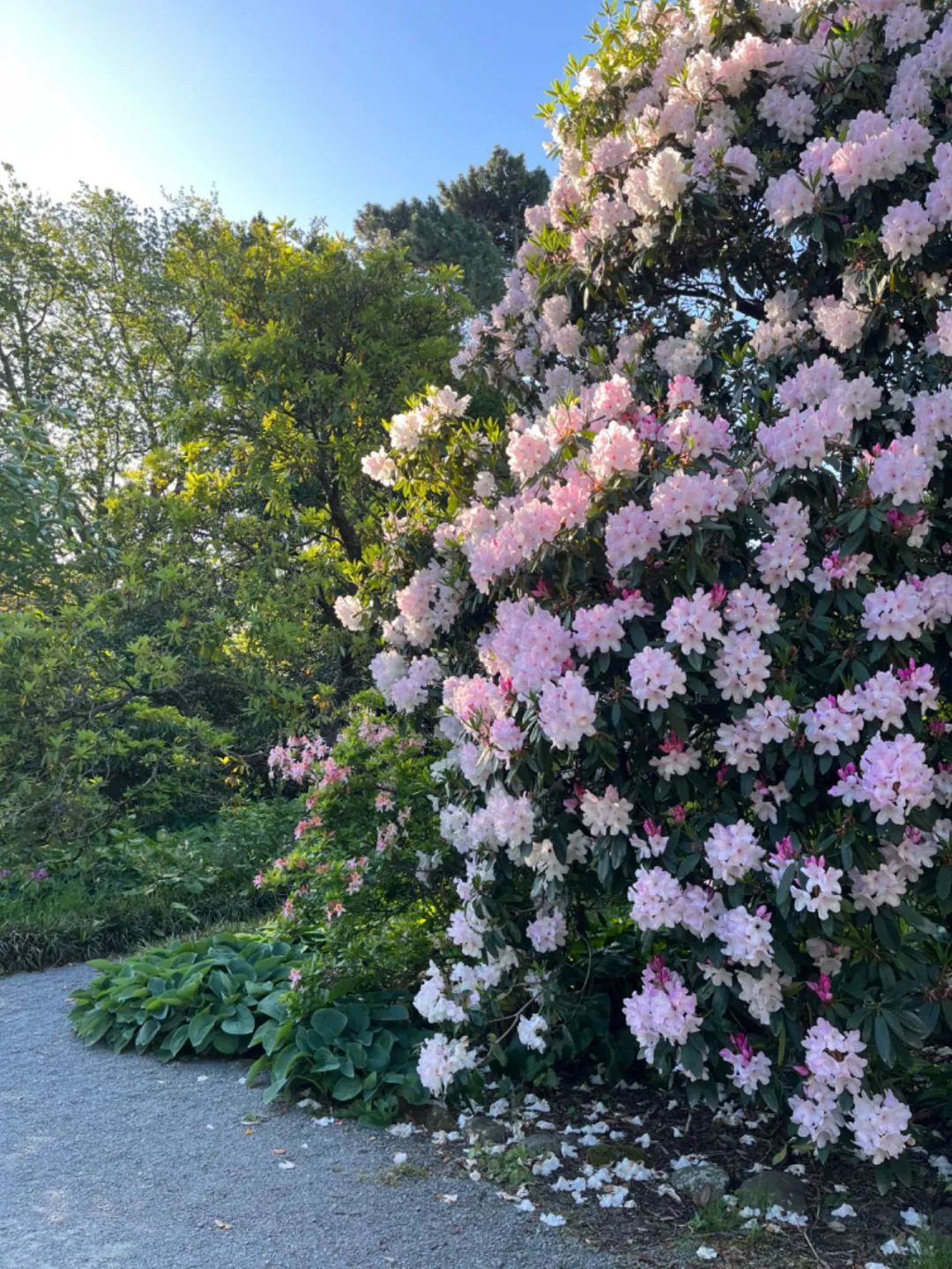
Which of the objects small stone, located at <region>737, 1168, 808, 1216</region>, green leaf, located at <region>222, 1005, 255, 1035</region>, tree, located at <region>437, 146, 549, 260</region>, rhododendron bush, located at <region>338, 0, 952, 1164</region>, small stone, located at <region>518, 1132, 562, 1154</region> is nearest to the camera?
rhododendron bush, located at <region>338, 0, 952, 1164</region>

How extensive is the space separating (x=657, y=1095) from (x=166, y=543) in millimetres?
4854

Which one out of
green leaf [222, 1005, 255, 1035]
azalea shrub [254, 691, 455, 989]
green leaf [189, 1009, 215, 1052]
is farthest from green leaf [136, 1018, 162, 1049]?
azalea shrub [254, 691, 455, 989]

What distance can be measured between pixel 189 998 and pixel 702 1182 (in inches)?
83.3

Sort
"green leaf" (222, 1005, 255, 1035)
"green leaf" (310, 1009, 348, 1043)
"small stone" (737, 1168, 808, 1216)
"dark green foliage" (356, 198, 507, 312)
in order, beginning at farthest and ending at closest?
"dark green foliage" (356, 198, 507, 312)
"green leaf" (222, 1005, 255, 1035)
"green leaf" (310, 1009, 348, 1043)
"small stone" (737, 1168, 808, 1216)

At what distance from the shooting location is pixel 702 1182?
2.53 m

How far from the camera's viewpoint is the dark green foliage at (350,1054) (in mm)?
3080

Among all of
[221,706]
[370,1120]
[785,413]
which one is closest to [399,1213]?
[370,1120]

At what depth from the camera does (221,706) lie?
8500 mm

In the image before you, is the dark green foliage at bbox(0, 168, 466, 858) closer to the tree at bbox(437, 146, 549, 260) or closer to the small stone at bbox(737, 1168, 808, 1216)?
the small stone at bbox(737, 1168, 808, 1216)

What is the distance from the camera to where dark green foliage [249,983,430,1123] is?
121 inches

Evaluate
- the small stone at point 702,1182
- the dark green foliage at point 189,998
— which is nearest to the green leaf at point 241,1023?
the dark green foliage at point 189,998

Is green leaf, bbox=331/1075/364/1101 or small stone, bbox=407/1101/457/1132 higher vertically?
green leaf, bbox=331/1075/364/1101

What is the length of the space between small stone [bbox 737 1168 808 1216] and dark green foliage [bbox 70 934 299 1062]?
168 centimetres

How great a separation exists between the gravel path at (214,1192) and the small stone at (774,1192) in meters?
0.45
